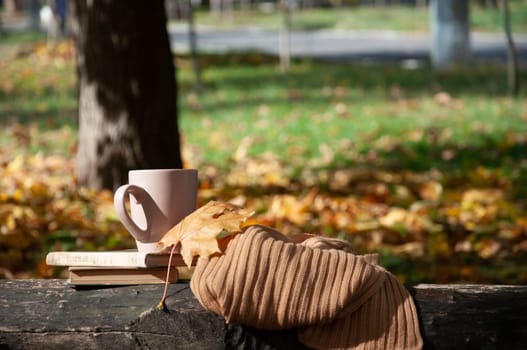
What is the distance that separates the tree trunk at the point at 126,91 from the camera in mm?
5156

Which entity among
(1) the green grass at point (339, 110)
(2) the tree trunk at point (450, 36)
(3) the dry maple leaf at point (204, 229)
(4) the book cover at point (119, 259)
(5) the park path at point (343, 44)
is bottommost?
(5) the park path at point (343, 44)

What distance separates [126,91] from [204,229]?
10.6ft

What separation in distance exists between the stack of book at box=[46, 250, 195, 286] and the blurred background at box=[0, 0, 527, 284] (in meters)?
1.67

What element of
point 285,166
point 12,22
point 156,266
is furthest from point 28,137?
point 12,22

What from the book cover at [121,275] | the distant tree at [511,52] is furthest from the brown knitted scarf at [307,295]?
the distant tree at [511,52]

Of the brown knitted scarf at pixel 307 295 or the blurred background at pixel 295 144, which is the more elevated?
the brown knitted scarf at pixel 307 295

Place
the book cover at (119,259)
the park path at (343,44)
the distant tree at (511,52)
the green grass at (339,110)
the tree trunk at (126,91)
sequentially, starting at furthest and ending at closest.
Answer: the park path at (343,44) < the distant tree at (511,52) < the green grass at (339,110) < the tree trunk at (126,91) < the book cover at (119,259)

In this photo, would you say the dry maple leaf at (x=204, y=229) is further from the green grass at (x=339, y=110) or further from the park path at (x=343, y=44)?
the park path at (x=343, y=44)

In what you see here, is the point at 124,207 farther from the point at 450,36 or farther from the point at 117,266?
the point at 450,36

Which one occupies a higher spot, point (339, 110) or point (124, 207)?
point (124, 207)

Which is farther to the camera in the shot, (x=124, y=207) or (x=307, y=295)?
(x=124, y=207)

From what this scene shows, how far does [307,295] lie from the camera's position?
2.02 meters

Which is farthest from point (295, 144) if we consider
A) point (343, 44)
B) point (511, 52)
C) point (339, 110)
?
point (343, 44)

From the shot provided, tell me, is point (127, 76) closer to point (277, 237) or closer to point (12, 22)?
point (277, 237)
